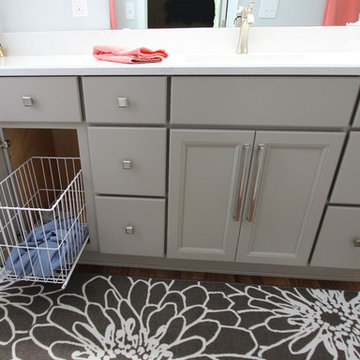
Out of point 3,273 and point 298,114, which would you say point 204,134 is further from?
point 3,273

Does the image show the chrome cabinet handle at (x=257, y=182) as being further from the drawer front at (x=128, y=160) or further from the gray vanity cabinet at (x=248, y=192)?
the drawer front at (x=128, y=160)

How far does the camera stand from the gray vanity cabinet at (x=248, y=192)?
89 cm

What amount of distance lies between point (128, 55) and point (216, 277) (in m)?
1.01

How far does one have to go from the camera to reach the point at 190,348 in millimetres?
874

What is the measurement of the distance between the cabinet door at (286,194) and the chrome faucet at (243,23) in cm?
57

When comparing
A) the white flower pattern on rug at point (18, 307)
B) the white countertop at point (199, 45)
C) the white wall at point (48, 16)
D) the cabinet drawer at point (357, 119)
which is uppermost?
the white wall at point (48, 16)

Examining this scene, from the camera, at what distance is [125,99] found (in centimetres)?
85

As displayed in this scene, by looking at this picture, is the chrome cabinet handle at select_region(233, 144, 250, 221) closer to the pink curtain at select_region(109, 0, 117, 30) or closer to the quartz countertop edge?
the quartz countertop edge

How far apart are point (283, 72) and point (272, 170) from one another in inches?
12.9

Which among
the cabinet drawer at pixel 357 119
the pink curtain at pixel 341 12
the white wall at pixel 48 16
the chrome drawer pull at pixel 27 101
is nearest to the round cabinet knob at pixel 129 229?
the chrome drawer pull at pixel 27 101

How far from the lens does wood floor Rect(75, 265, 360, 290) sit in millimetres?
1142

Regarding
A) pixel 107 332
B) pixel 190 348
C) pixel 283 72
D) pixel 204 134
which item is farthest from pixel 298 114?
pixel 107 332

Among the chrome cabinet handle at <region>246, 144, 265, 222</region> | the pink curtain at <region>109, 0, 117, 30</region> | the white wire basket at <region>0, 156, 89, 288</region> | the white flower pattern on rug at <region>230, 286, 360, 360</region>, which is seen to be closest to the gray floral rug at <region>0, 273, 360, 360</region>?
the white flower pattern on rug at <region>230, 286, 360, 360</region>

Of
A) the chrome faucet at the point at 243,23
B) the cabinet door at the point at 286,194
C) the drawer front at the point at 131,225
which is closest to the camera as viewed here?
the cabinet door at the point at 286,194
